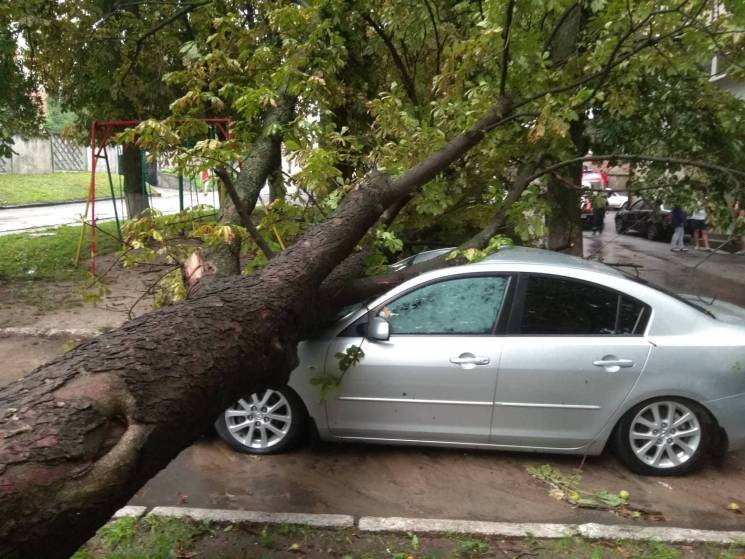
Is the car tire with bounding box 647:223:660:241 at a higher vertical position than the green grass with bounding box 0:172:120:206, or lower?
lower

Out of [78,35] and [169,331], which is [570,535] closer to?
[169,331]

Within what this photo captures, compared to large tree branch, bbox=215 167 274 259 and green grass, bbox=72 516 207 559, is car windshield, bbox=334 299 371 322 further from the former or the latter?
green grass, bbox=72 516 207 559

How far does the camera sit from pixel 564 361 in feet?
12.9

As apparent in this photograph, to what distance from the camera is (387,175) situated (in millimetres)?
5039

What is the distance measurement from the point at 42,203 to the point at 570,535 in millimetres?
27783

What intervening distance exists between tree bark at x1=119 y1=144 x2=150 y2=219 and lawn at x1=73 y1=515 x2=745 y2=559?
1181 centimetres

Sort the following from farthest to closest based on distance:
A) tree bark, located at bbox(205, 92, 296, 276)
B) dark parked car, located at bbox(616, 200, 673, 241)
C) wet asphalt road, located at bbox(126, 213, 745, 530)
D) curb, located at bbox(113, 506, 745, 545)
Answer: dark parked car, located at bbox(616, 200, 673, 241) → tree bark, located at bbox(205, 92, 296, 276) → wet asphalt road, located at bbox(126, 213, 745, 530) → curb, located at bbox(113, 506, 745, 545)

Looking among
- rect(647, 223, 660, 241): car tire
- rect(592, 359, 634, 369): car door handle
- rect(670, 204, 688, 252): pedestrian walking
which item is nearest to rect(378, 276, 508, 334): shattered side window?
rect(592, 359, 634, 369): car door handle

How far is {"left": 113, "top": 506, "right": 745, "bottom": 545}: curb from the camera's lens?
330 centimetres

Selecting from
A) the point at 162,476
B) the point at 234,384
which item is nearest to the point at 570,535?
the point at 234,384

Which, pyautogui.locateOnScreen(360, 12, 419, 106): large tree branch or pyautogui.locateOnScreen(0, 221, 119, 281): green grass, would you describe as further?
pyautogui.locateOnScreen(0, 221, 119, 281): green grass

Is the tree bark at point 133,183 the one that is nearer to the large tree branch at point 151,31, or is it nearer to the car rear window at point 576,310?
the large tree branch at point 151,31

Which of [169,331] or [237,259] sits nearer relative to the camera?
[169,331]

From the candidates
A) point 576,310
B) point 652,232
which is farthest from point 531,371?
point 652,232
